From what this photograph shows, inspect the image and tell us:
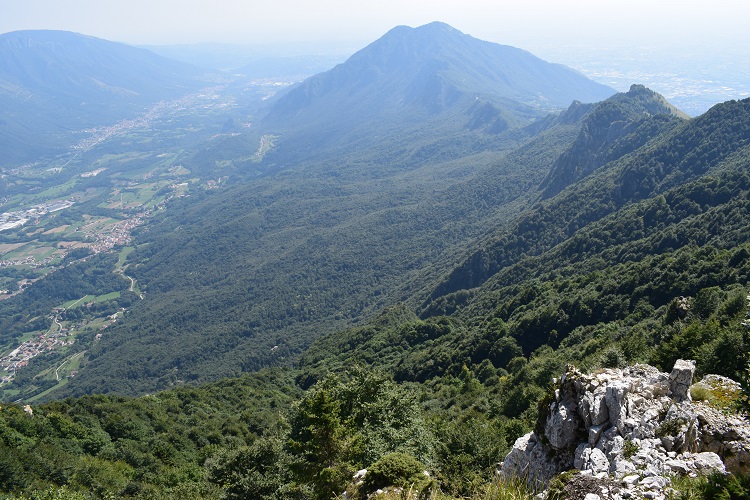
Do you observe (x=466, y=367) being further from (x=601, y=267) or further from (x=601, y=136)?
(x=601, y=136)

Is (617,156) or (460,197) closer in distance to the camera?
(617,156)

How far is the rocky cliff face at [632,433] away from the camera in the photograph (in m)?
12.6

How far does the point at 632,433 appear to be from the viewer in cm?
1486

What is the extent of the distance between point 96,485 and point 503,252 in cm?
10608

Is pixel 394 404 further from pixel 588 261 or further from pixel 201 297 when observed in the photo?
pixel 201 297

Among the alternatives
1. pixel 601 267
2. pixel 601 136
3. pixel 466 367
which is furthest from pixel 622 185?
pixel 466 367

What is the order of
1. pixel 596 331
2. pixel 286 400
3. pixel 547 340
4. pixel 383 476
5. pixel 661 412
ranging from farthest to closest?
pixel 286 400
pixel 547 340
pixel 596 331
pixel 383 476
pixel 661 412

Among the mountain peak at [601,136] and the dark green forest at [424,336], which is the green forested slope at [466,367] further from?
the mountain peak at [601,136]

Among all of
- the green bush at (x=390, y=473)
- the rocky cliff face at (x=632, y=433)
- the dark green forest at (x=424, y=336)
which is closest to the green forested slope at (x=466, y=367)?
the green bush at (x=390, y=473)

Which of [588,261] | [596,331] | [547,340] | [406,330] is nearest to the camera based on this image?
[596,331]

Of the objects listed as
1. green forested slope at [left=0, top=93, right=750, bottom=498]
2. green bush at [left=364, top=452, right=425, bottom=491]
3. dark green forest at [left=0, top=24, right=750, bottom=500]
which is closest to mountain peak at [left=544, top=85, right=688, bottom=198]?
dark green forest at [left=0, top=24, right=750, bottom=500]

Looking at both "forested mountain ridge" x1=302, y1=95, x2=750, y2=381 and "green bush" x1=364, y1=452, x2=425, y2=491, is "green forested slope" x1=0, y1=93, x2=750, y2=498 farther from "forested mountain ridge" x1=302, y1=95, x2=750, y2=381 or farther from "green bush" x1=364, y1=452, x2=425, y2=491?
"forested mountain ridge" x1=302, y1=95, x2=750, y2=381

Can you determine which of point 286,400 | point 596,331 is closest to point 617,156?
point 596,331

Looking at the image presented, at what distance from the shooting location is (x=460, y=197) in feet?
641
